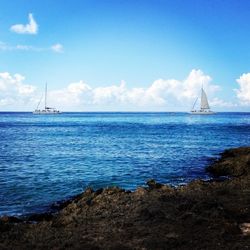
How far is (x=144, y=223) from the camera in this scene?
18.0 m

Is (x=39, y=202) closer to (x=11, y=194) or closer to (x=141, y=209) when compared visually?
(x=11, y=194)

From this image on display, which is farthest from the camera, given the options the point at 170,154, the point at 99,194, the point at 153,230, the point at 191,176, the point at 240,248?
the point at 170,154

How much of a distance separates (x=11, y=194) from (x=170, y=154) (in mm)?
31040

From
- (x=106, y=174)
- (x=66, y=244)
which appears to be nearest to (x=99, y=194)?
(x=66, y=244)

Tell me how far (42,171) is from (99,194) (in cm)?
1780

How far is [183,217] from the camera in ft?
60.5

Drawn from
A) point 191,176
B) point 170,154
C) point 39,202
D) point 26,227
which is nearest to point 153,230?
point 26,227

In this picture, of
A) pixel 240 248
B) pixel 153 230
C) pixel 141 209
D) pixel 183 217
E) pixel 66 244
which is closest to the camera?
pixel 240 248

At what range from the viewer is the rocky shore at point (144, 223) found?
15641 millimetres

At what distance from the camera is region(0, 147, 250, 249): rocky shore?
15641 millimetres

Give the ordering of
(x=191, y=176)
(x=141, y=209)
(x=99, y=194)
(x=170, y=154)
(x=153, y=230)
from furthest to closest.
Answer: (x=170, y=154), (x=191, y=176), (x=99, y=194), (x=141, y=209), (x=153, y=230)

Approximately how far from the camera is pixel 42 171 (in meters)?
41.3

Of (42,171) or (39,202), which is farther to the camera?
(42,171)

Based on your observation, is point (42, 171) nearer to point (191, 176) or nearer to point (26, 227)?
point (191, 176)
